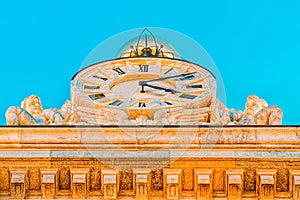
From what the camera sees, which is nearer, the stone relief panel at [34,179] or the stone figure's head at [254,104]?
the stone relief panel at [34,179]

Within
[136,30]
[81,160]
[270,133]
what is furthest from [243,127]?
[136,30]

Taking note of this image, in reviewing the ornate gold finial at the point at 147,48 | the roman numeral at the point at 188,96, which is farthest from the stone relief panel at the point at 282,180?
the ornate gold finial at the point at 147,48

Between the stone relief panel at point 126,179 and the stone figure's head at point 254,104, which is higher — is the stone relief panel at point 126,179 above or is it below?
below

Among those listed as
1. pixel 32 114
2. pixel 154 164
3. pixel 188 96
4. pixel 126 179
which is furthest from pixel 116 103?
pixel 126 179

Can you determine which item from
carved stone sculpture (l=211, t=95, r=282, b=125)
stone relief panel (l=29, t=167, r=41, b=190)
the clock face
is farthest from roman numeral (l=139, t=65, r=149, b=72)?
stone relief panel (l=29, t=167, r=41, b=190)

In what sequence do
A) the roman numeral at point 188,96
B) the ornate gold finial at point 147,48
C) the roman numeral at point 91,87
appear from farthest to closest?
1. the ornate gold finial at point 147,48
2. the roman numeral at point 91,87
3. the roman numeral at point 188,96

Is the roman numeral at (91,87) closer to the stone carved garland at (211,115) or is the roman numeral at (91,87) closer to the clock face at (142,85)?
the clock face at (142,85)

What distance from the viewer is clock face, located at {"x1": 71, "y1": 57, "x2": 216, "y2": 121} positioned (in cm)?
3531

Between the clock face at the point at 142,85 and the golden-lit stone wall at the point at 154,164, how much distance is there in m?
2.44

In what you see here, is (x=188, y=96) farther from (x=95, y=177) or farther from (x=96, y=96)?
(x=95, y=177)

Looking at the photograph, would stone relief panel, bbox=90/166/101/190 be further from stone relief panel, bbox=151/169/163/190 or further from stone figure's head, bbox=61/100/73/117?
stone figure's head, bbox=61/100/73/117

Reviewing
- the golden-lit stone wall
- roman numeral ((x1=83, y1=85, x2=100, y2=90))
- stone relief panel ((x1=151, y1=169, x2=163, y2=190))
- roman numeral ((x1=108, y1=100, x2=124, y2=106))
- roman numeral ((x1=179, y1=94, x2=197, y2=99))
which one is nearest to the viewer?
the golden-lit stone wall

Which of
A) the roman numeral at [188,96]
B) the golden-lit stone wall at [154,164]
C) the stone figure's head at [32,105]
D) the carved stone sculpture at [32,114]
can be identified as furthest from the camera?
the stone figure's head at [32,105]

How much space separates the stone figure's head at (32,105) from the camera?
36469 millimetres
